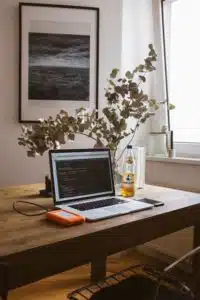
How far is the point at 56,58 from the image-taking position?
2396 millimetres

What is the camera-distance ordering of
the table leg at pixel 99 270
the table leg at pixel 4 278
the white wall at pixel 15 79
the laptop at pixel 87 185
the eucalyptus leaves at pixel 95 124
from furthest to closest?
1. the white wall at pixel 15 79
2. the table leg at pixel 99 270
3. the eucalyptus leaves at pixel 95 124
4. the laptop at pixel 87 185
5. the table leg at pixel 4 278

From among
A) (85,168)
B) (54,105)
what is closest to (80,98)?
(54,105)

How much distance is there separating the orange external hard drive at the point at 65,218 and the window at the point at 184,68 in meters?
1.50

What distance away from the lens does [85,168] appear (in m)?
1.57

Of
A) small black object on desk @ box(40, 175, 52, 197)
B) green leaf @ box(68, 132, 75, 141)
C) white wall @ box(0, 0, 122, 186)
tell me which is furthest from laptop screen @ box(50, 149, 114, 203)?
white wall @ box(0, 0, 122, 186)

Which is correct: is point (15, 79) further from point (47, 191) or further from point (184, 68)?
→ point (184, 68)

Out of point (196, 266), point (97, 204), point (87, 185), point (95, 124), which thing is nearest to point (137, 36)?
point (95, 124)

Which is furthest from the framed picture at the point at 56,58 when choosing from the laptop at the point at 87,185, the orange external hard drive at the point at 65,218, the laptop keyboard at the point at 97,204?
the orange external hard drive at the point at 65,218

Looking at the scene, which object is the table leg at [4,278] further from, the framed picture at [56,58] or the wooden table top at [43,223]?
the framed picture at [56,58]

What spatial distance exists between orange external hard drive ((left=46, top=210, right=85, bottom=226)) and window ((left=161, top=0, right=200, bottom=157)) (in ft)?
4.92

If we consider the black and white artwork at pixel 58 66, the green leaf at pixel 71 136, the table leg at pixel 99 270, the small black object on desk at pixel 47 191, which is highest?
the black and white artwork at pixel 58 66

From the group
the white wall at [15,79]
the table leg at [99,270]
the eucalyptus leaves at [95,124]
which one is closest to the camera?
the eucalyptus leaves at [95,124]

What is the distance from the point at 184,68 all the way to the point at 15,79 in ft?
4.32

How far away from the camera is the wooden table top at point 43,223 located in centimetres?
101
